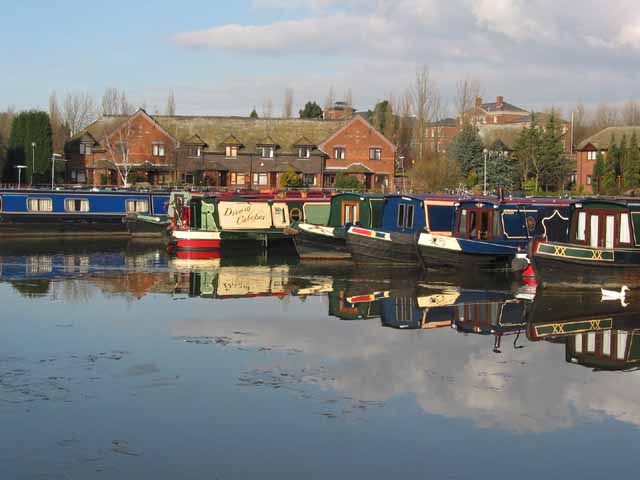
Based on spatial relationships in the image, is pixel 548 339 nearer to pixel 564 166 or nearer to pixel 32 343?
pixel 32 343

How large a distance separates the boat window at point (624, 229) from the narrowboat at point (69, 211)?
29.0 m

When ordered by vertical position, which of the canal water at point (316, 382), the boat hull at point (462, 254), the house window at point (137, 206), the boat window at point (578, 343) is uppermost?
the house window at point (137, 206)

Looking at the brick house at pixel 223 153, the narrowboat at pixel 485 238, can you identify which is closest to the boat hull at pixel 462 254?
the narrowboat at pixel 485 238

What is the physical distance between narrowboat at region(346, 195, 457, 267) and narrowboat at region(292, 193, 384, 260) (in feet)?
3.51

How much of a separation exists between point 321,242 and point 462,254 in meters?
6.95

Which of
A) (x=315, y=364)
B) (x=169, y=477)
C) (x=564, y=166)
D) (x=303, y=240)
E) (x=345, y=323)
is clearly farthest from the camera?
(x=564, y=166)

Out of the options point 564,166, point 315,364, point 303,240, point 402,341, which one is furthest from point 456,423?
point 564,166

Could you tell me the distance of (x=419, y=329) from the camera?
→ 2142cm

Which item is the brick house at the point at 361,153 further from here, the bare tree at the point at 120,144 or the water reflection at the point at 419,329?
the water reflection at the point at 419,329

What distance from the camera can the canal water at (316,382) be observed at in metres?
12.3

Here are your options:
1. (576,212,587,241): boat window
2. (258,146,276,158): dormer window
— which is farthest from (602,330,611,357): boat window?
(258,146,276,158): dormer window

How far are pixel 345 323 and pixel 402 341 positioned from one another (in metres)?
2.57

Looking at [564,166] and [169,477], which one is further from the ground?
[564,166]

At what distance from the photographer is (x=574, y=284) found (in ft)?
86.6
